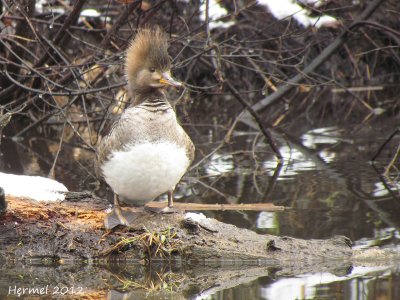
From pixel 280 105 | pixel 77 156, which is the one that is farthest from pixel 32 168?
pixel 280 105

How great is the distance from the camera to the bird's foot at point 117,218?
13.5 ft

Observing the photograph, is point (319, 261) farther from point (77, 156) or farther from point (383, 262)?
point (77, 156)

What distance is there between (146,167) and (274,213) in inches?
58.3

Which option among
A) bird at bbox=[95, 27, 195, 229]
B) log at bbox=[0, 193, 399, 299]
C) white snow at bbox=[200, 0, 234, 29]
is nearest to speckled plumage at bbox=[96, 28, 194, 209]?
bird at bbox=[95, 27, 195, 229]

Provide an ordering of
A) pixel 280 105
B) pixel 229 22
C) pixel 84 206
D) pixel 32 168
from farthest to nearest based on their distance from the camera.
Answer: pixel 280 105, pixel 229 22, pixel 32 168, pixel 84 206

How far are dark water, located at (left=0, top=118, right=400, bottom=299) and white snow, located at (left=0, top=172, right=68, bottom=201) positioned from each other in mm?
423

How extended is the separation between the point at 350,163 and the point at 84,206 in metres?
2.97

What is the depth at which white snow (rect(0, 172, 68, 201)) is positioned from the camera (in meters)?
4.30

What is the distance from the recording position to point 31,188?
14.3 feet

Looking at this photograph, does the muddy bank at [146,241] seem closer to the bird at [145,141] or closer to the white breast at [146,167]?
the bird at [145,141]

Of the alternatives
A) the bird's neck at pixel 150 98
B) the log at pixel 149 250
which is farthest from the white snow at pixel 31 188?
the bird's neck at pixel 150 98

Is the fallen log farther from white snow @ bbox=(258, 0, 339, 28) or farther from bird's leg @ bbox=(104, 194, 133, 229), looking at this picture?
white snow @ bbox=(258, 0, 339, 28)

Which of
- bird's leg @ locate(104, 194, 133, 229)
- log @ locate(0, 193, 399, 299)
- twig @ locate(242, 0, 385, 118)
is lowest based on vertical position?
log @ locate(0, 193, 399, 299)

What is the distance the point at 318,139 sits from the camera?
772 cm
